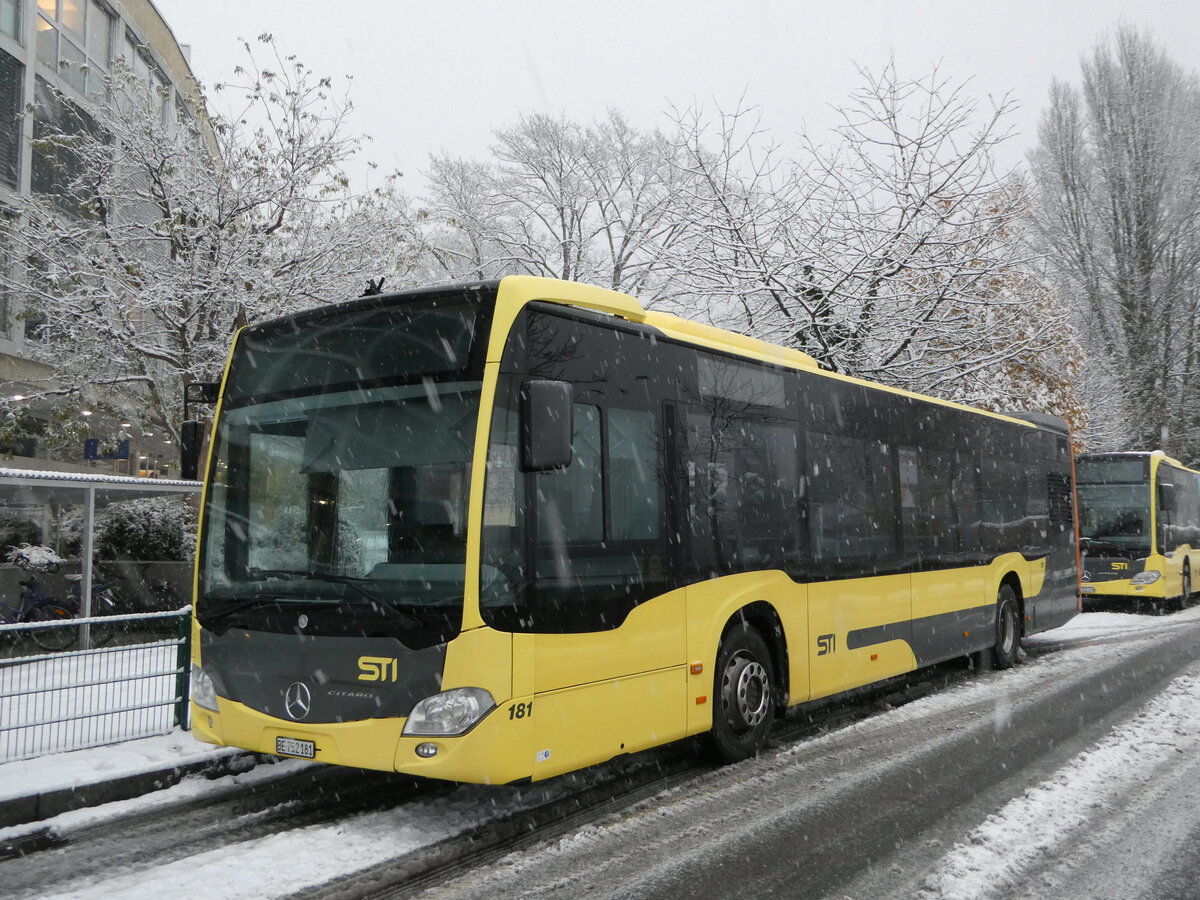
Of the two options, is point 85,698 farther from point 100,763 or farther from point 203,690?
point 203,690

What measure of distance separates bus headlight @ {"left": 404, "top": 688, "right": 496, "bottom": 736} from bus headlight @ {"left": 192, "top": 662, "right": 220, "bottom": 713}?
5.27ft

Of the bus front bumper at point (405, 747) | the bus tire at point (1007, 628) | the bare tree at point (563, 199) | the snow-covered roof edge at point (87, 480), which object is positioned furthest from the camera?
the bare tree at point (563, 199)

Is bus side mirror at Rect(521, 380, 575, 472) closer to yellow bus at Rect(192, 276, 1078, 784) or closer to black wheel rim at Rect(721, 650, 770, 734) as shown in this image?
yellow bus at Rect(192, 276, 1078, 784)

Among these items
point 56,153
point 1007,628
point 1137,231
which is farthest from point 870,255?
point 1137,231

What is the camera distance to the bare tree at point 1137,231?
39469mm

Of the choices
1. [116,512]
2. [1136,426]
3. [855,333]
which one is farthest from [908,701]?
[1136,426]

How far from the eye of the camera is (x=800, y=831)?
17.3 ft

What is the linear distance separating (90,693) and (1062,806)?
6.42 m

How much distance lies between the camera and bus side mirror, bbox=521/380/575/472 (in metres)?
4.86

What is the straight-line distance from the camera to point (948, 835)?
17.0ft

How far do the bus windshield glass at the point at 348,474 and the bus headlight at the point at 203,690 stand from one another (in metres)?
0.36

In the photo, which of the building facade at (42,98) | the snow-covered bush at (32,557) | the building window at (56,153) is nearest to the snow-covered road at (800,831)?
the snow-covered bush at (32,557)

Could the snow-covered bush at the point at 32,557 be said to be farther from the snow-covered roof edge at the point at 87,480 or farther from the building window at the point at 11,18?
the building window at the point at 11,18

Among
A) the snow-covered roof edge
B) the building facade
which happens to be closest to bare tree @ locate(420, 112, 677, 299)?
the building facade
